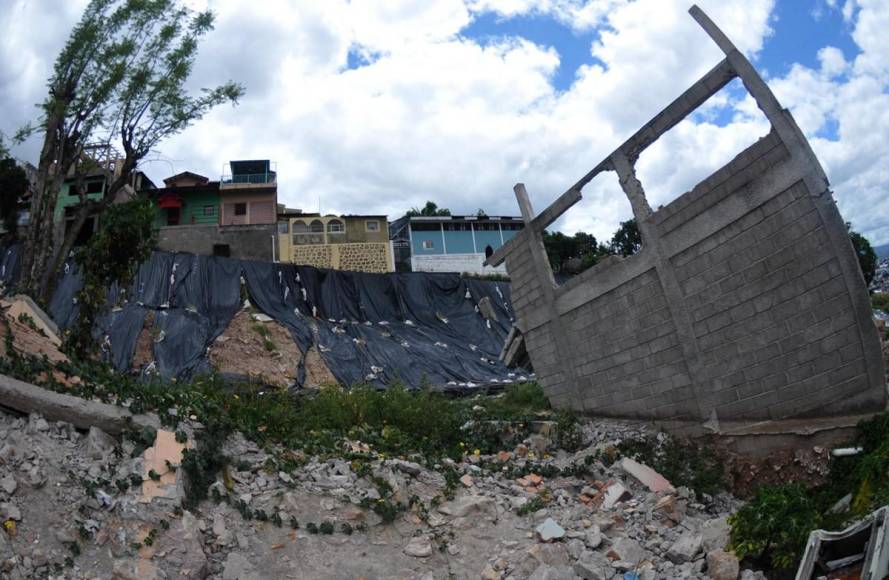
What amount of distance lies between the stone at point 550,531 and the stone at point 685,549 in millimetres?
933

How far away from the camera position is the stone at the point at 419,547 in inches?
224

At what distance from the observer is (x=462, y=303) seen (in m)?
21.5

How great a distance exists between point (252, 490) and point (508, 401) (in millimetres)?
5921

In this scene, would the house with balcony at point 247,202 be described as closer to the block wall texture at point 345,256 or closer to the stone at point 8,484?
the block wall texture at point 345,256

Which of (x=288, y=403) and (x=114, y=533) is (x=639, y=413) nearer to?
(x=288, y=403)

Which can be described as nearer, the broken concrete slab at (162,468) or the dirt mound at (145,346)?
the broken concrete slab at (162,468)

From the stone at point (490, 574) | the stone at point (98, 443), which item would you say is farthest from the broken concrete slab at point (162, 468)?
the stone at point (490, 574)

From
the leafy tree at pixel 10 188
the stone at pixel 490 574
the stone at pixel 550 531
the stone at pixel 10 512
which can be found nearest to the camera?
the stone at pixel 10 512

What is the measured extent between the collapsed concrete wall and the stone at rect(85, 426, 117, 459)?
18.4 feet

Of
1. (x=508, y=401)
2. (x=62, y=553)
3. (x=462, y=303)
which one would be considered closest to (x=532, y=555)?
(x=62, y=553)

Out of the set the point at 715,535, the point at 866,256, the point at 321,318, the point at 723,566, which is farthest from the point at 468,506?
the point at 866,256

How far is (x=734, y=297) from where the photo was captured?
666cm

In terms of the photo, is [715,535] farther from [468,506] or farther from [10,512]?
[10,512]

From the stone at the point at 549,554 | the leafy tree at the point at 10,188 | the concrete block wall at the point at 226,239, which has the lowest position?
the stone at the point at 549,554
